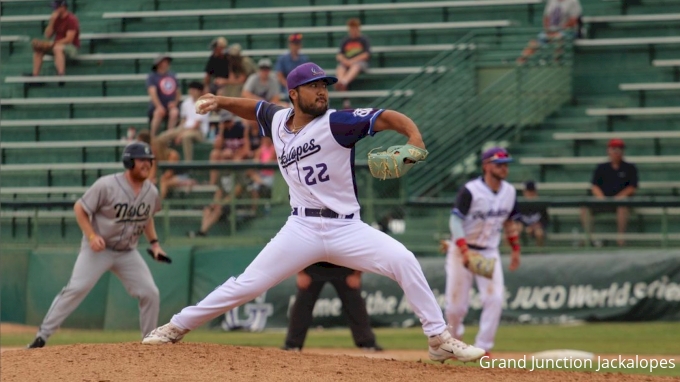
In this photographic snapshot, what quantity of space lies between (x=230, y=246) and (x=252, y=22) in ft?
24.6

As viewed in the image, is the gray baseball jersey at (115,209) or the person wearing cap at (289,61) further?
the person wearing cap at (289,61)

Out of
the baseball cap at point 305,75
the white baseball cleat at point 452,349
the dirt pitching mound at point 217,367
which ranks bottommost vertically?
the dirt pitching mound at point 217,367

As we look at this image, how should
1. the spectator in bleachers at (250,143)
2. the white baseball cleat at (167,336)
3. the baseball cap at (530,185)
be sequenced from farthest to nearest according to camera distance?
the spectator in bleachers at (250,143), the baseball cap at (530,185), the white baseball cleat at (167,336)

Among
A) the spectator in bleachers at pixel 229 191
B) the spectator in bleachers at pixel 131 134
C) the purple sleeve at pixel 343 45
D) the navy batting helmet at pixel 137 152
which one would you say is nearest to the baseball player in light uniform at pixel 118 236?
the navy batting helmet at pixel 137 152

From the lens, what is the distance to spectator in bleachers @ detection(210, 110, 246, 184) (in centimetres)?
1789

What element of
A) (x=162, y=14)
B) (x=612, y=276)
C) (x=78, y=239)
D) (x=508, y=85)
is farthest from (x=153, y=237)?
(x=162, y=14)

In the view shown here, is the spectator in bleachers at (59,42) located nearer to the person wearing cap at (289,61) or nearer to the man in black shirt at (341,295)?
the person wearing cap at (289,61)

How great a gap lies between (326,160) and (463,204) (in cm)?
419

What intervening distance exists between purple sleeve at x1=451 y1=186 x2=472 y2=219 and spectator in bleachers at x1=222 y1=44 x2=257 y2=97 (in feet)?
26.0

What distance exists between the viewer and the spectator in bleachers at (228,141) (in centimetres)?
1789

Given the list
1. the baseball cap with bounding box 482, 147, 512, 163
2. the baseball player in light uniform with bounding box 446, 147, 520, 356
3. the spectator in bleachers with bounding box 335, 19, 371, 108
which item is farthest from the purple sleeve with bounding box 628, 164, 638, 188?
the spectator in bleachers with bounding box 335, 19, 371, 108

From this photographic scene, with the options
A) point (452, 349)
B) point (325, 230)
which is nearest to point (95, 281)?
point (325, 230)

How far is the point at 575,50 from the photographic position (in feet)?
63.5

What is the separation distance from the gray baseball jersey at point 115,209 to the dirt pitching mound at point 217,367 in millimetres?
2249
